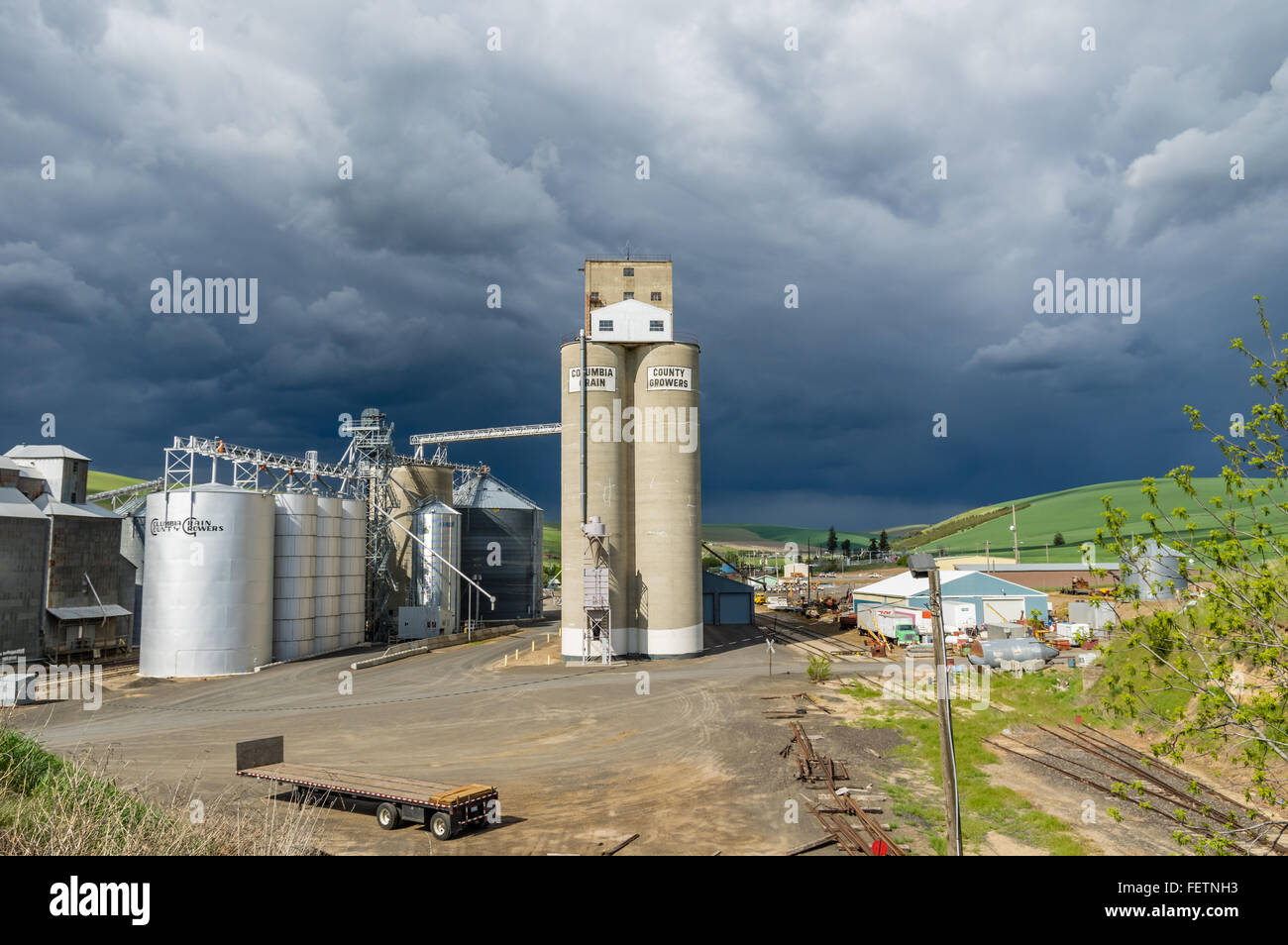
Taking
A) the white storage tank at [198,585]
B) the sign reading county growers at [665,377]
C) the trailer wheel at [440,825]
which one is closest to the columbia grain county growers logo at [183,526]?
the white storage tank at [198,585]

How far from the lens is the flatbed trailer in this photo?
1958 cm

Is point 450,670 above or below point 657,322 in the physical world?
below

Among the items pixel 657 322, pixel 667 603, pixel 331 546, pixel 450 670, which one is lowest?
pixel 450 670

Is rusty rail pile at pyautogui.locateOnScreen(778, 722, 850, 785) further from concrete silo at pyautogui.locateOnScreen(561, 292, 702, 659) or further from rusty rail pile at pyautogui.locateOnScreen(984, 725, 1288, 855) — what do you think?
concrete silo at pyautogui.locateOnScreen(561, 292, 702, 659)

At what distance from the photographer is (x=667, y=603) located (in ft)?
177

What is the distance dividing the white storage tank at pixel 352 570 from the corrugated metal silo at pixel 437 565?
648 centimetres

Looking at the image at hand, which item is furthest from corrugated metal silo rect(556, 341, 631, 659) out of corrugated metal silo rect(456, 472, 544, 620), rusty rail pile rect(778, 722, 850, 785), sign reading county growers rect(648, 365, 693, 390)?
corrugated metal silo rect(456, 472, 544, 620)

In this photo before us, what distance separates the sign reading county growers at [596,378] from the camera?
54.8m

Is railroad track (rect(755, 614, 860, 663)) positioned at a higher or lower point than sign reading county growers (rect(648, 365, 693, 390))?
lower

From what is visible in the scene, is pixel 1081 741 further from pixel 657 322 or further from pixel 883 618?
pixel 657 322

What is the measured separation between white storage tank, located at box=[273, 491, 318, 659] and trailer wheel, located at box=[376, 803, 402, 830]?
122ft

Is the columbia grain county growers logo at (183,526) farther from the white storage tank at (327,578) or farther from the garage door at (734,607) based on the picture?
the garage door at (734,607)
